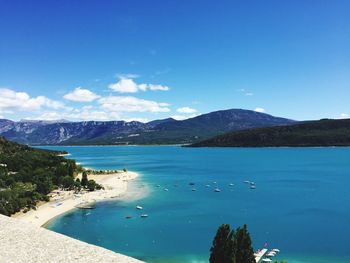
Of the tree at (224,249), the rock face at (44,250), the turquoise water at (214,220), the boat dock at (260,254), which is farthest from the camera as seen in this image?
the turquoise water at (214,220)

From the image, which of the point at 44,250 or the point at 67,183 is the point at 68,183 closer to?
the point at 67,183

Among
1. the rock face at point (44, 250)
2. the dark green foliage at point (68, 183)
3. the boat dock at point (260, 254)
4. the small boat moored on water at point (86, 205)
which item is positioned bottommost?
the small boat moored on water at point (86, 205)

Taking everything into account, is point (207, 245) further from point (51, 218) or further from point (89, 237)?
point (51, 218)

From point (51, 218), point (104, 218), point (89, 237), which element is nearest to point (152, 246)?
point (89, 237)

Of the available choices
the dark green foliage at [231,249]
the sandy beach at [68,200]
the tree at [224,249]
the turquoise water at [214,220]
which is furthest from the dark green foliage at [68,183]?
the dark green foliage at [231,249]

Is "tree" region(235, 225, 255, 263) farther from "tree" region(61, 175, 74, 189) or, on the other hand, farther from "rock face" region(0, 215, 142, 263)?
"tree" region(61, 175, 74, 189)

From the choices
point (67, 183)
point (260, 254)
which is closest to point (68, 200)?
point (67, 183)

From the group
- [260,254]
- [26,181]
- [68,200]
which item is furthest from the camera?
[26,181]

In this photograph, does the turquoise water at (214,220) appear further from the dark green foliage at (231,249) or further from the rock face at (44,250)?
the rock face at (44,250)
